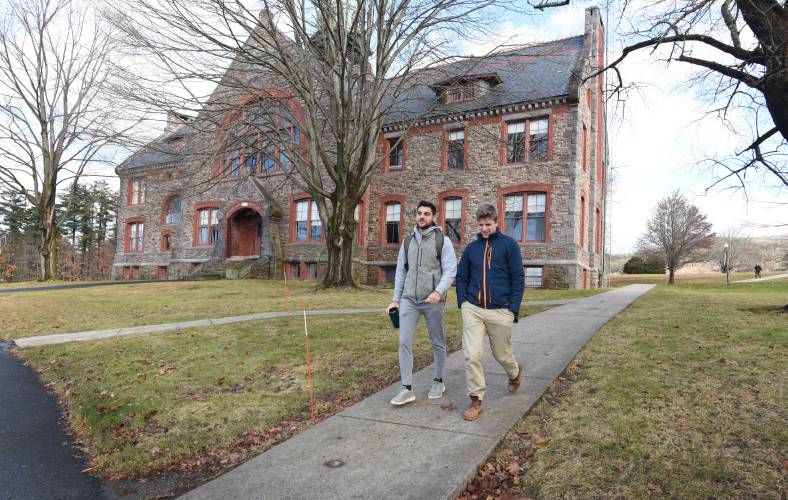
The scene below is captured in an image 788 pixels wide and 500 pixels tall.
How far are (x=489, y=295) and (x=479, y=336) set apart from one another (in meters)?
0.40

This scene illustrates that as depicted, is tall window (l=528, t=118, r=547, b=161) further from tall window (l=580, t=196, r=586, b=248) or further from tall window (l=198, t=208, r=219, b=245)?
tall window (l=198, t=208, r=219, b=245)

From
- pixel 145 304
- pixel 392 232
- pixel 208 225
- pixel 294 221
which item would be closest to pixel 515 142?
pixel 392 232

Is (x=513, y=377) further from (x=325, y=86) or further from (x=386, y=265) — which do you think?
(x=386, y=265)

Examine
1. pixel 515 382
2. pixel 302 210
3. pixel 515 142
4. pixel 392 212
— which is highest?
pixel 515 142

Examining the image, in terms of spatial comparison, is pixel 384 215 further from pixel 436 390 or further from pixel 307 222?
pixel 436 390

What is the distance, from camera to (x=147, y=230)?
110 feet

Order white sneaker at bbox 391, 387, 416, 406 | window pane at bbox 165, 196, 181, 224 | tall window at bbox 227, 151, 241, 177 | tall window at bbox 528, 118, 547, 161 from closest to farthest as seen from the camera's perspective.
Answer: white sneaker at bbox 391, 387, 416, 406
tall window at bbox 227, 151, 241, 177
tall window at bbox 528, 118, 547, 161
window pane at bbox 165, 196, 181, 224

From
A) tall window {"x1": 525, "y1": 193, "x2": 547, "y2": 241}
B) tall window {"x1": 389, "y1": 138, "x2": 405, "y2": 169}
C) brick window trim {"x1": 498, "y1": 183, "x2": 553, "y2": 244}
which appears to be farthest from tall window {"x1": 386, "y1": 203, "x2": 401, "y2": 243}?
tall window {"x1": 525, "y1": 193, "x2": 547, "y2": 241}

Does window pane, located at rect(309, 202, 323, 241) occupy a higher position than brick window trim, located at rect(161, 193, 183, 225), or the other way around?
brick window trim, located at rect(161, 193, 183, 225)

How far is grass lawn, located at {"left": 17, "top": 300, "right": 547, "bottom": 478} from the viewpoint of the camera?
14.1ft

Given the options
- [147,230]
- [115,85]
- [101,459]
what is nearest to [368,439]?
[101,459]

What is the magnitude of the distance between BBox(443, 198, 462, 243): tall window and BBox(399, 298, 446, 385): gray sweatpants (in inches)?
696

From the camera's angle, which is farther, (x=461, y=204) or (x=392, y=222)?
(x=392, y=222)

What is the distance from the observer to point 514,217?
21.3 m
